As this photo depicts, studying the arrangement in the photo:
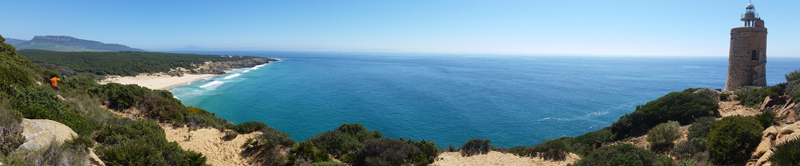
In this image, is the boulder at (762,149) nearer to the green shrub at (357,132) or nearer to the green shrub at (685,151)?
the green shrub at (685,151)

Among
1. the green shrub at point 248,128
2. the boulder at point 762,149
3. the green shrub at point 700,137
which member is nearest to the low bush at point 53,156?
the green shrub at point 248,128

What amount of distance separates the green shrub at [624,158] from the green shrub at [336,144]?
7.10m

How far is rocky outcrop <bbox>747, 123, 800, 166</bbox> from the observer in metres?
6.48

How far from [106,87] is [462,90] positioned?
41.0m

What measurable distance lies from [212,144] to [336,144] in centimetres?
444

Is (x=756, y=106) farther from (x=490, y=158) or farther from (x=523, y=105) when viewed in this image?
(x=523, y=105)

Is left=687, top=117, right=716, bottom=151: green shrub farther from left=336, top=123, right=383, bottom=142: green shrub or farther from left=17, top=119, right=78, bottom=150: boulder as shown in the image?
left=17, top=119, right=78, bottom=150: boulder

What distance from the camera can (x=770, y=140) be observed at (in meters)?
7.26

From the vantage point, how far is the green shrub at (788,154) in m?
5.37

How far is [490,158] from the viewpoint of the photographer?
1134 centimetres

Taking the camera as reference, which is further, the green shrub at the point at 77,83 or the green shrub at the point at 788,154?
the green shrub at the point at 77,83

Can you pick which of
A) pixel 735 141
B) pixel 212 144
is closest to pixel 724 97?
pixel 735 141

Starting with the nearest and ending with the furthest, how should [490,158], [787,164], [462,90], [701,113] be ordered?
[787,164] → [490,158] → [701,113] → [462,90]

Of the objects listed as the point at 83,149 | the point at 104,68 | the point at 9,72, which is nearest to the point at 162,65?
the point at 104,68
